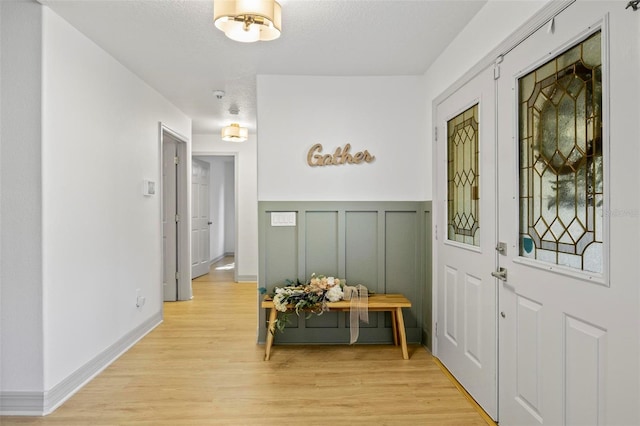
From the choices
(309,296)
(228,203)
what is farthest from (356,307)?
(228,203)

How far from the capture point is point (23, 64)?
2.40 m

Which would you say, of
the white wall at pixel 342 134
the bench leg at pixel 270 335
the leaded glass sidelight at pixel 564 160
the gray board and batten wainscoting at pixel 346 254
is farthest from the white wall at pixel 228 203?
the leaded glass sidelight at pixel 564 160

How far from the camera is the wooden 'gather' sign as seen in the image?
11.9ft

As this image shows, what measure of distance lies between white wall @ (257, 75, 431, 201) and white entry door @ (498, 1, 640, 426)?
4.70 ft

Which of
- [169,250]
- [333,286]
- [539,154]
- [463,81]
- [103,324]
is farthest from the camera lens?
[169,250]

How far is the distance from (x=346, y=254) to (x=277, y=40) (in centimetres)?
191

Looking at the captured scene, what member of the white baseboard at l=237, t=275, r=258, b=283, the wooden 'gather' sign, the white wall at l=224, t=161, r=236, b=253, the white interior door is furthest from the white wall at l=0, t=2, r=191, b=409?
the white wall at l=224, t=161, r=236, b=253

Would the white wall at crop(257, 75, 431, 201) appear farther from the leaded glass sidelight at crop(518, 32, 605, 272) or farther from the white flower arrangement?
the leaded glass sidelight at crop(518, 32, 605, 272)

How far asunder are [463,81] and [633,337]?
192 cm

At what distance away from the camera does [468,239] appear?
2727 mm

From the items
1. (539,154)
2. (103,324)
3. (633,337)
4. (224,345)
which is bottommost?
(224,345)

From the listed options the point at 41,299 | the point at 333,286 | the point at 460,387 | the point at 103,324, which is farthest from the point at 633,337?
the point at 103,324

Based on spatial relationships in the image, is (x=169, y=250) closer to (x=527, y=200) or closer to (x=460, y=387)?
(x=460, y=387)

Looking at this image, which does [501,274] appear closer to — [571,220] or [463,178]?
[571,220]
